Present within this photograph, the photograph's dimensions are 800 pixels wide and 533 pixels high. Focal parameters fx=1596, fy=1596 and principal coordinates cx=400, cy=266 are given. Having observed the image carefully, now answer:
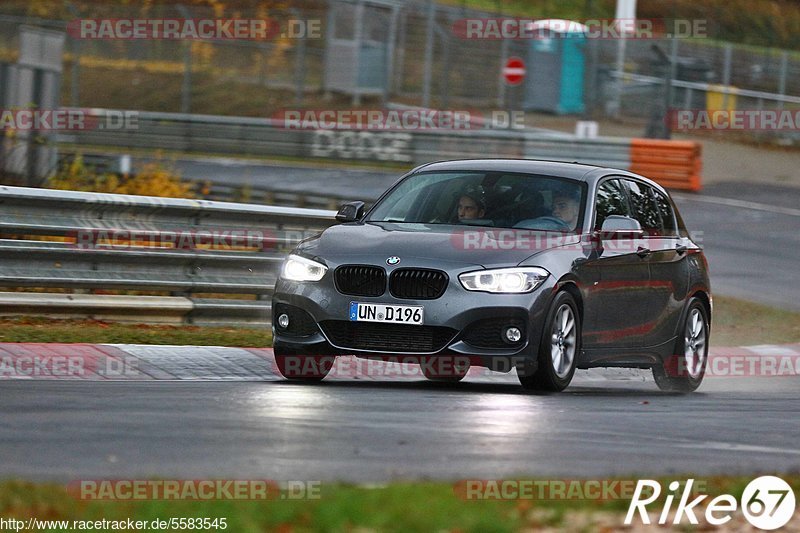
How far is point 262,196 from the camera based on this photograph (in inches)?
1097

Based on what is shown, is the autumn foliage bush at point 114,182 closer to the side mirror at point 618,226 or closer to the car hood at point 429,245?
the car hood at point 429,245

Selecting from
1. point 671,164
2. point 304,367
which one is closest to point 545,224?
point 304,367

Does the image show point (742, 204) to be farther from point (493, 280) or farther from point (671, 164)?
point (493, 280)

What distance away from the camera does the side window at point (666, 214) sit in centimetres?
1229

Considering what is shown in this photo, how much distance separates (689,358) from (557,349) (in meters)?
2.37

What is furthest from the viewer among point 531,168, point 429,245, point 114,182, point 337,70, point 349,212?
point 337,70

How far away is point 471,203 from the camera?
35.7ft

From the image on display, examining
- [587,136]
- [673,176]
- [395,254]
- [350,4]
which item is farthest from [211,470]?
[350,4]

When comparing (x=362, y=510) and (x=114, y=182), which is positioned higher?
(x=362, y=510)

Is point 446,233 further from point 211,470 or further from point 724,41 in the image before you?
point 724,41

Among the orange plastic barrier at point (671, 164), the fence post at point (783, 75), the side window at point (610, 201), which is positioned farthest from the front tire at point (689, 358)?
the fence post at point (783, 75)

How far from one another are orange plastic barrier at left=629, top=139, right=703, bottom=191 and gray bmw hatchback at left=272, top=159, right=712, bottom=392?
20.4 m

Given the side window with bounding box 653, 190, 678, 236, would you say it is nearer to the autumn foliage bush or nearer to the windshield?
the windshield

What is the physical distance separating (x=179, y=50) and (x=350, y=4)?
4644 millimetres
